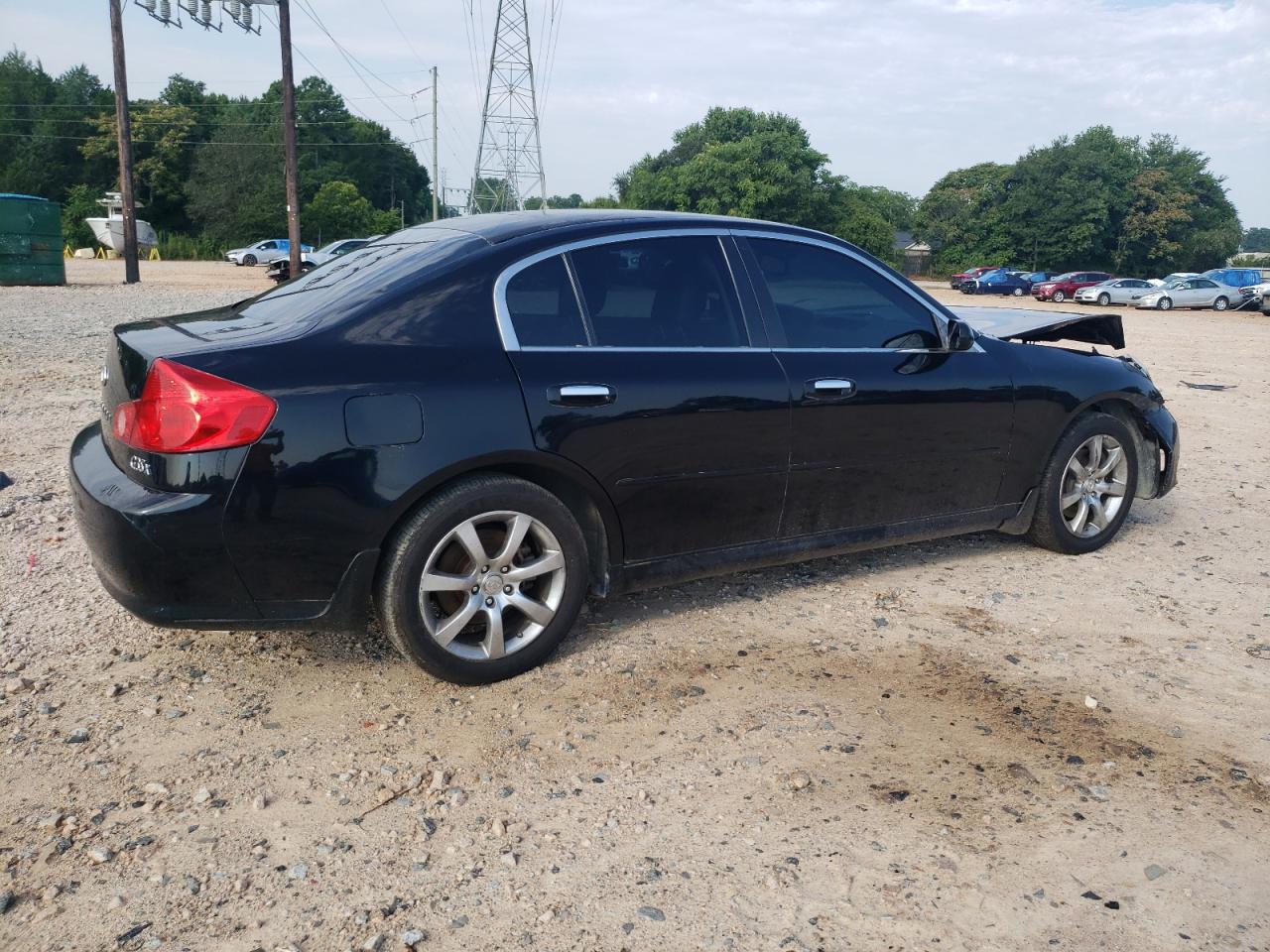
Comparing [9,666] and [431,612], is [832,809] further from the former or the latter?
[9,666]

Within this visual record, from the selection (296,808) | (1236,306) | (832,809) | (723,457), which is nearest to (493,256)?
(723,457)

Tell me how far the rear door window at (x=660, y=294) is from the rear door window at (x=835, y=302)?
0.24 meters

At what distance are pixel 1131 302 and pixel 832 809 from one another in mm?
42323

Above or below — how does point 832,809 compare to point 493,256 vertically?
below

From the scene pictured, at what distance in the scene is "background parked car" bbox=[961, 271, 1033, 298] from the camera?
46.6 m

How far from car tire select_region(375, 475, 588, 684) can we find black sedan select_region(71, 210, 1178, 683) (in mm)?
10

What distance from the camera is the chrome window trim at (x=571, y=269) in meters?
3.60

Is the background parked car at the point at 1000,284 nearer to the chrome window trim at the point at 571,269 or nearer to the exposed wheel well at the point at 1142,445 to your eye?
the exposed wheel well at the point at 1142,445

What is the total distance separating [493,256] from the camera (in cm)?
366

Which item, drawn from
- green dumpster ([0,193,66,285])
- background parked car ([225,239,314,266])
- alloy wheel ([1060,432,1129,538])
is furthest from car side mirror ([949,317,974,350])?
background parked car ([225,239,314,266])

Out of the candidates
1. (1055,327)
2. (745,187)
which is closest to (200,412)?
(1055,327)

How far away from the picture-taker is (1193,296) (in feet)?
127

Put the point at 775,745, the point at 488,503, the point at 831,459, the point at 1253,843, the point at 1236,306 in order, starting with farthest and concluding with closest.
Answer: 1. the point at 1236,306
2. the point at 831,459
3. the point at 488,503
4. the point at 775,745
5. the point at 1253,843

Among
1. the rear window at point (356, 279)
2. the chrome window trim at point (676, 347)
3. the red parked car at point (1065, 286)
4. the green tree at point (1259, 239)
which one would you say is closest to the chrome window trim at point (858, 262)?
the chrome window trim at point (676, 347)
